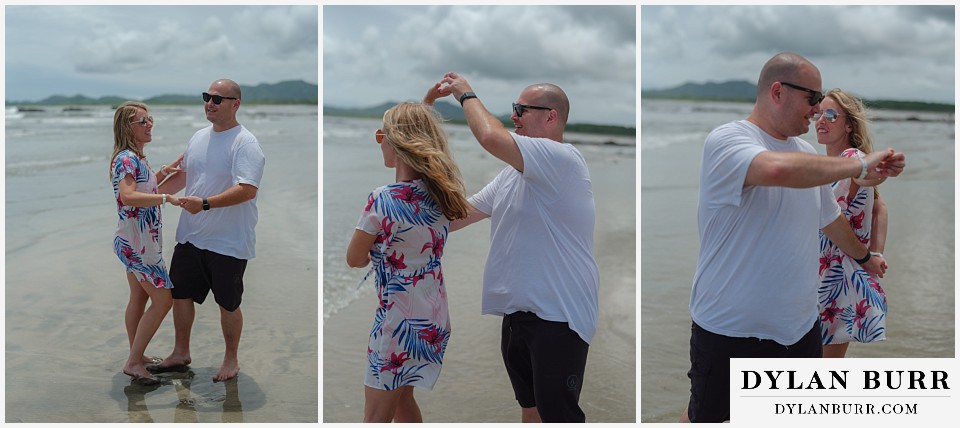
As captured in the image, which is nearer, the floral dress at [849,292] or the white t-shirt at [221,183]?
the floral dress at [849,292]

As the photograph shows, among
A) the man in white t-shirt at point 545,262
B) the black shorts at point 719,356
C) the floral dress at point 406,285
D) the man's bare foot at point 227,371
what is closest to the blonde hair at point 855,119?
the black shorts at point 719,356

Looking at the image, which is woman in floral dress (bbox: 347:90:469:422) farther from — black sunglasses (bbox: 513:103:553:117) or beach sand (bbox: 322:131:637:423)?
beach sand (bbox: 322:131:637:423)

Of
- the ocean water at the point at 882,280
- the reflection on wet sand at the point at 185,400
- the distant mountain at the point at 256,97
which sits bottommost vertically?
the reflection on wet sand at the point at 185,400

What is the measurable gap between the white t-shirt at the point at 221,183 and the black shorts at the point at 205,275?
49 mm

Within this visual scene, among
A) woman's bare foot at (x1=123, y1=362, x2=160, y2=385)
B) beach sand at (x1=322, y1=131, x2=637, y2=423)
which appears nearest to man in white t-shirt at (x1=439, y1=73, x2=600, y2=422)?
beach sand at (x1=322, y1=131, x2=637, y2=423)

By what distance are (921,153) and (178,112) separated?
1931cm

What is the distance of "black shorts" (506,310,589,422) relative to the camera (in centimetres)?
325

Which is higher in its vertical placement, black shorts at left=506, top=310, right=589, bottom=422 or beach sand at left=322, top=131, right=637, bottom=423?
black shorts at left=506, top=310, right=589, bottom=422

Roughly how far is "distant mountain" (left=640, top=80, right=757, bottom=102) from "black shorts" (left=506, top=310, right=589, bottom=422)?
22.8m

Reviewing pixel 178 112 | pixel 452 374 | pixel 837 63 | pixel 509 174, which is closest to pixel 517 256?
pixel 509 174

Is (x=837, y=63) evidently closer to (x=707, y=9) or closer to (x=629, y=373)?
(x=707, y=9)

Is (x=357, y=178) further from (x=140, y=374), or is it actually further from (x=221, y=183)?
(x=140, y=374)

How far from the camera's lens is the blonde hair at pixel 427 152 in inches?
126

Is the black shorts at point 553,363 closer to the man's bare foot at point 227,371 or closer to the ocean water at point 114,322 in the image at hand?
A: the ocean water at point 114,322
